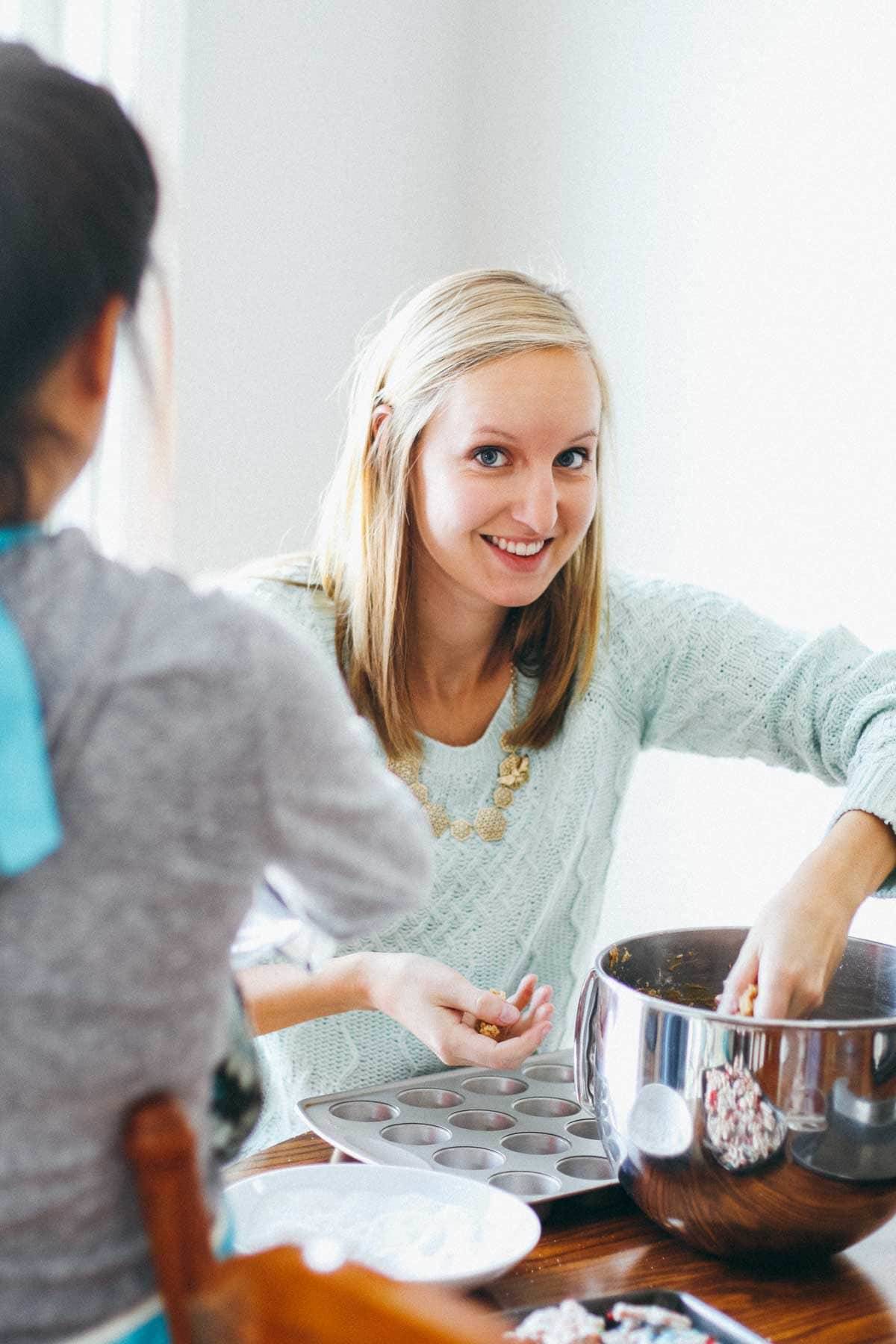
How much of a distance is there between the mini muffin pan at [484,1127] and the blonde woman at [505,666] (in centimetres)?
15

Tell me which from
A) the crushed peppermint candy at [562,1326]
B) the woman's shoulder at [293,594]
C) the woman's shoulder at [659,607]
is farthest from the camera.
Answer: the woman's shoulder at [659,607]

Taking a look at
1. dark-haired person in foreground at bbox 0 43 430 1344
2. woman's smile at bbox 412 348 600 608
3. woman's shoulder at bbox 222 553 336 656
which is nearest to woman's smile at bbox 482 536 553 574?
woman's smile at bbox 412 348 600 608

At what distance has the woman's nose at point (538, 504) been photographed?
1.39 metres

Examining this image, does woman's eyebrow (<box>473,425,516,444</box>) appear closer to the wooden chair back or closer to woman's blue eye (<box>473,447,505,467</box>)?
woman's blue eye (<box>473,447,505,467</box>)

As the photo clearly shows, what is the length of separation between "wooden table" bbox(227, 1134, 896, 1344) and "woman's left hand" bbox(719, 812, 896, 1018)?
177 mm

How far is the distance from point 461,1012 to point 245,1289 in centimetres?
68

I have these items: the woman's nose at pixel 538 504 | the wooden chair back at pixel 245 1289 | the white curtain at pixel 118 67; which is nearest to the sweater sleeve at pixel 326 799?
the wooden chair back at pixel 245 1289

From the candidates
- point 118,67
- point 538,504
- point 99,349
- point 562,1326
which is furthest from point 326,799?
point 118,67

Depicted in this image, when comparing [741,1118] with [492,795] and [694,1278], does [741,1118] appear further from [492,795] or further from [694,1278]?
[492,795]

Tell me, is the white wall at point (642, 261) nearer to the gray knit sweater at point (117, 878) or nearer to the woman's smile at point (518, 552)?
the woman's smile at point (518, 552)

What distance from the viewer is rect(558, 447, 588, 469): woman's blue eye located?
1.46m

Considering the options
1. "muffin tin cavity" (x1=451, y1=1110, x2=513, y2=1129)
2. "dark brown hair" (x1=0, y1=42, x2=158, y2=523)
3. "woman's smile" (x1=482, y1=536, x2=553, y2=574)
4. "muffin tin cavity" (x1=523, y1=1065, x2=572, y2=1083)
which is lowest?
"muffin tin cavity" (x1=523, y1=1065, x2=572, y2=1083)

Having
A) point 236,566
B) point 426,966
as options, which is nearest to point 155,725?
point 426,966

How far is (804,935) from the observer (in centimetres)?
109
